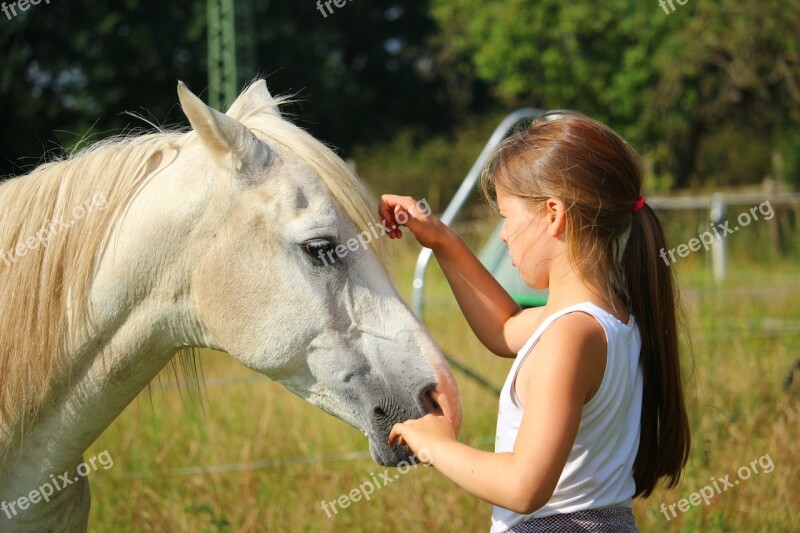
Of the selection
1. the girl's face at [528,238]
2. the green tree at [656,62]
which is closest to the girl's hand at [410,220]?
the girl's face at [528,238]

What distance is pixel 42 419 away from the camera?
2.07 meters

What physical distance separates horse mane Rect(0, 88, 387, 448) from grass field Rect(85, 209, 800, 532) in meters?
0.49

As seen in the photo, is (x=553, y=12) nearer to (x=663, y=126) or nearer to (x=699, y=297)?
(x=663, y=126)

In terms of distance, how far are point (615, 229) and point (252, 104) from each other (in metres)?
1.07

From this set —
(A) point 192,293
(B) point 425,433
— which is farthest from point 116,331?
(B) point 425,433

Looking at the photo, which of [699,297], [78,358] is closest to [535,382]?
[78,358]

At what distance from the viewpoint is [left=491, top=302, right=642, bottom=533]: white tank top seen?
169 centimetres

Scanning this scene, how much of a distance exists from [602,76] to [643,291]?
18.1 metres

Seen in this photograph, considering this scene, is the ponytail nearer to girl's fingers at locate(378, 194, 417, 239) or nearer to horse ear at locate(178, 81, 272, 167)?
girl's fingers at locate(378, 194, 417, 239)

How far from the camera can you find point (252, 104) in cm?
230

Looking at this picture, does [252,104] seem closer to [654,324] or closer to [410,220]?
[410,220]

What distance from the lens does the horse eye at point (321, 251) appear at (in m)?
1.97

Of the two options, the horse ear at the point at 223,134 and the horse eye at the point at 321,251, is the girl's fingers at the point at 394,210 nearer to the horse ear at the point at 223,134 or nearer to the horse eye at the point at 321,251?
the horse eye at the point at 321,251

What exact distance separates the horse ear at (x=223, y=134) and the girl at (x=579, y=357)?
0.57m
